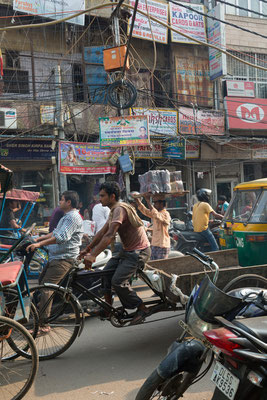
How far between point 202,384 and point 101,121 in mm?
9146

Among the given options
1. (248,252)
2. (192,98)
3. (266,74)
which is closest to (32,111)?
(192,98)

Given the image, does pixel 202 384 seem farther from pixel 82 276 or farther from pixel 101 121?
pixel 101 121

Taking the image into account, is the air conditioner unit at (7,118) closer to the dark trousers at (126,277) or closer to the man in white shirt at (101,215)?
the man in white shirt at (101,215)

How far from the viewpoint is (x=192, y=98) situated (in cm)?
1593

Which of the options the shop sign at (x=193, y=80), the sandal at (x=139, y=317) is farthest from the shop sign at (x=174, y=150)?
the sandal at (x=139, y=317)

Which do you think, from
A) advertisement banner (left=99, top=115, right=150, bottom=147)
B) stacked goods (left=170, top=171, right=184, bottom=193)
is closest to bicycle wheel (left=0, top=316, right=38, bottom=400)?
stacked goods (left=170, top=171, right=184, bottom=193)

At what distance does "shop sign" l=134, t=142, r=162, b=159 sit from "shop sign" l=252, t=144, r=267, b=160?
4648mm

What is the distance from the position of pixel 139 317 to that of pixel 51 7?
1216cm

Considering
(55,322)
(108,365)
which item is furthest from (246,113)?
(108,365)

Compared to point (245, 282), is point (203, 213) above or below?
above

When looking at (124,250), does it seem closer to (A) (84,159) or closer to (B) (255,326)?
(B) (255,326)

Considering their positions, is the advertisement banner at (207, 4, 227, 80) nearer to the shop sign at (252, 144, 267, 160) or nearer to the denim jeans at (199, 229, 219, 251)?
the shop sign at (252, 144, 267, 160)

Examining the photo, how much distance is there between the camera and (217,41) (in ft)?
51.1

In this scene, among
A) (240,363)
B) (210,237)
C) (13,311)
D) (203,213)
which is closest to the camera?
(240,363)
